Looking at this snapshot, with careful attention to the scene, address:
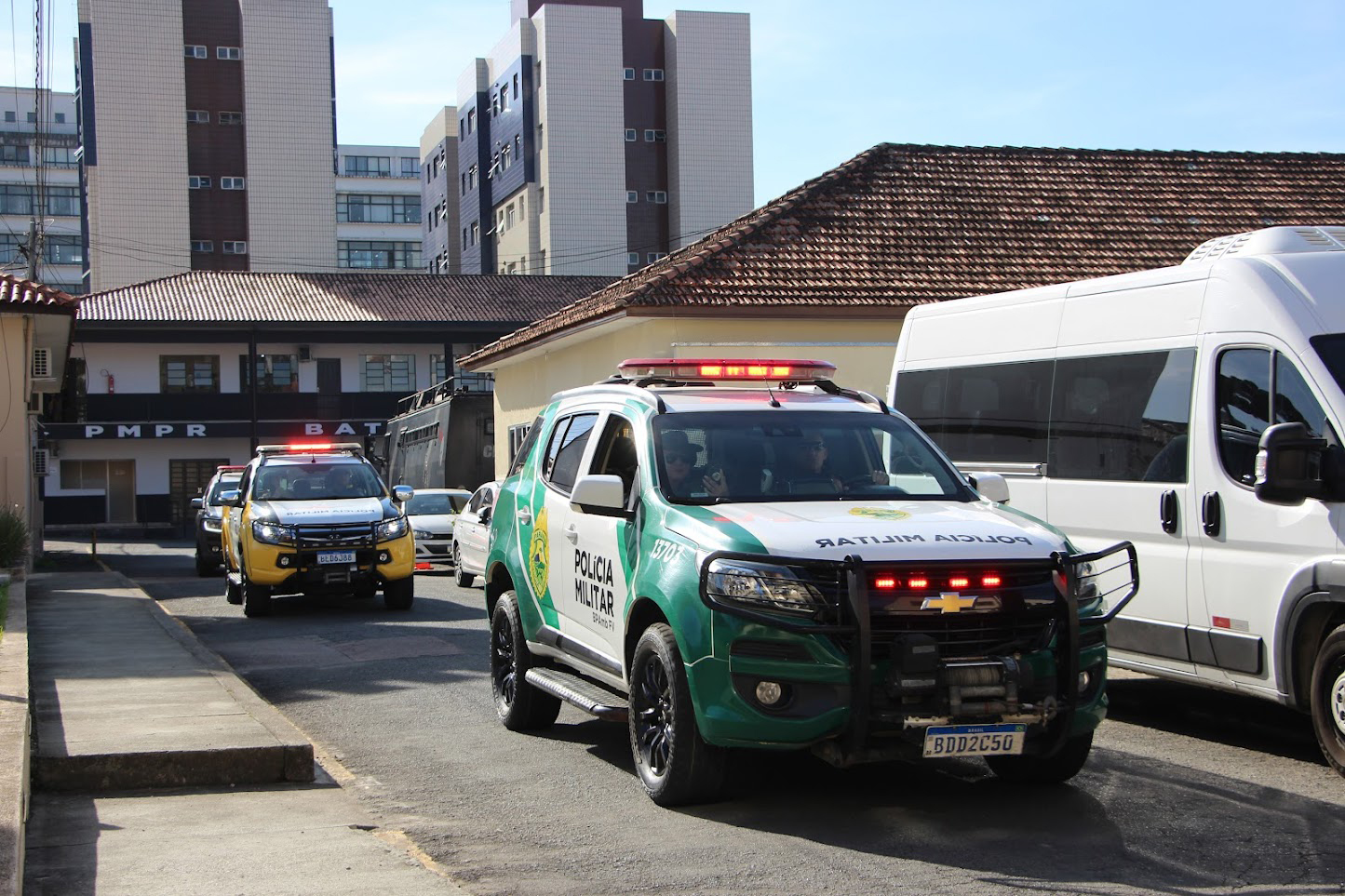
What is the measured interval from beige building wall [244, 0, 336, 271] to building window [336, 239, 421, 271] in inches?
1235

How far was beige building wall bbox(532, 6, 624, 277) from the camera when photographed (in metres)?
66.0

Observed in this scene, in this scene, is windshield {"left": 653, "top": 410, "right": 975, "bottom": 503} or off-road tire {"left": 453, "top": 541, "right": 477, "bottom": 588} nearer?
windshield {"left": 653, "top": 410, "right": 975, "bottom": 503}

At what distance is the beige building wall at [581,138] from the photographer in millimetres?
66000

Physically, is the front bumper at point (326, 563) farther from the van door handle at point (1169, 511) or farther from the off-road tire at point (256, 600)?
the van door handle at point (1169, 511)

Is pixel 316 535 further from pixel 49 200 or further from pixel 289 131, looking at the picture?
pixel 49 200

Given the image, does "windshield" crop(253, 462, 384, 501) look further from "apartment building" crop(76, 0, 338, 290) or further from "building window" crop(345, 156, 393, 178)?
"building window" crop(345, 156, 393, 178)

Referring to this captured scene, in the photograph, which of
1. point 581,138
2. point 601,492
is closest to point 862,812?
point 601,492

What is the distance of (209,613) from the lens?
18.1 metres

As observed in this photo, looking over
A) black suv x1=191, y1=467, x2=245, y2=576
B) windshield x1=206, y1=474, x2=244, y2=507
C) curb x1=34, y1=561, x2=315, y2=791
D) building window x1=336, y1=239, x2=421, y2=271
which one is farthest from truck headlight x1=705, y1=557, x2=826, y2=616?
building window x1=336, y1=239, x2=421, y2=271

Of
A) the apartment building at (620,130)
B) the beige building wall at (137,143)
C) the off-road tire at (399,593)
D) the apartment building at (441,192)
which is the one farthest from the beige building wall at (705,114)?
the off-road tire at (399,593)

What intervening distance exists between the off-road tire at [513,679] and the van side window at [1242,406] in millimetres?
4036

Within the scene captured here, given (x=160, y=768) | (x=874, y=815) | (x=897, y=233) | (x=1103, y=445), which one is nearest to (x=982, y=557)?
(x=874, y=815)

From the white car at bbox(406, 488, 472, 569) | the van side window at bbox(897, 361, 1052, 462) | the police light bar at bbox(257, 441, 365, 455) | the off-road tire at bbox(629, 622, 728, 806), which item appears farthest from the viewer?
the white car at bbox(406, 488, 472, 569)

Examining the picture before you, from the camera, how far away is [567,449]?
8.79 m
